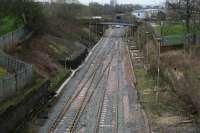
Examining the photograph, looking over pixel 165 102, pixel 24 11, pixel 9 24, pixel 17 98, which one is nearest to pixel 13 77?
pixel 17 98

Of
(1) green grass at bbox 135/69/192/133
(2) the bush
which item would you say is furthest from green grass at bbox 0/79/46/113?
(2) the bush

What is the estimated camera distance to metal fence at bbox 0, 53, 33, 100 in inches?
1344

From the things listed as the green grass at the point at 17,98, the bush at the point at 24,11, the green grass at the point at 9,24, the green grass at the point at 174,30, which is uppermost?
the bush at the point at 24,11

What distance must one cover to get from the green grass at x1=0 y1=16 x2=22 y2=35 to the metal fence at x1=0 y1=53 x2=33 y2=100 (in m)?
16.1

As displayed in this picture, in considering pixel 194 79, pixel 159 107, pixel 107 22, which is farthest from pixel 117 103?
pixel 107 22

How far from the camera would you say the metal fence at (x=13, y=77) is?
34150 mm

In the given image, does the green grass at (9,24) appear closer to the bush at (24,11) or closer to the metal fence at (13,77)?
the bush at (24,11)

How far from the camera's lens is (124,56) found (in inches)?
3344

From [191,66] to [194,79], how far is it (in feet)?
24.3

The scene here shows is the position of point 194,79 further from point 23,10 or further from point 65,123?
point 23,10

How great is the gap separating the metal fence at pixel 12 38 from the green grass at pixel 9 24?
3.54 ft

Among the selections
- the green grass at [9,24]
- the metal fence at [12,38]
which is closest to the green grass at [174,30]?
the metal fence at [12,38]

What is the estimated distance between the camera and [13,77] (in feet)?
120

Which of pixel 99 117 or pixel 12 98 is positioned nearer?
pixel 12 98
